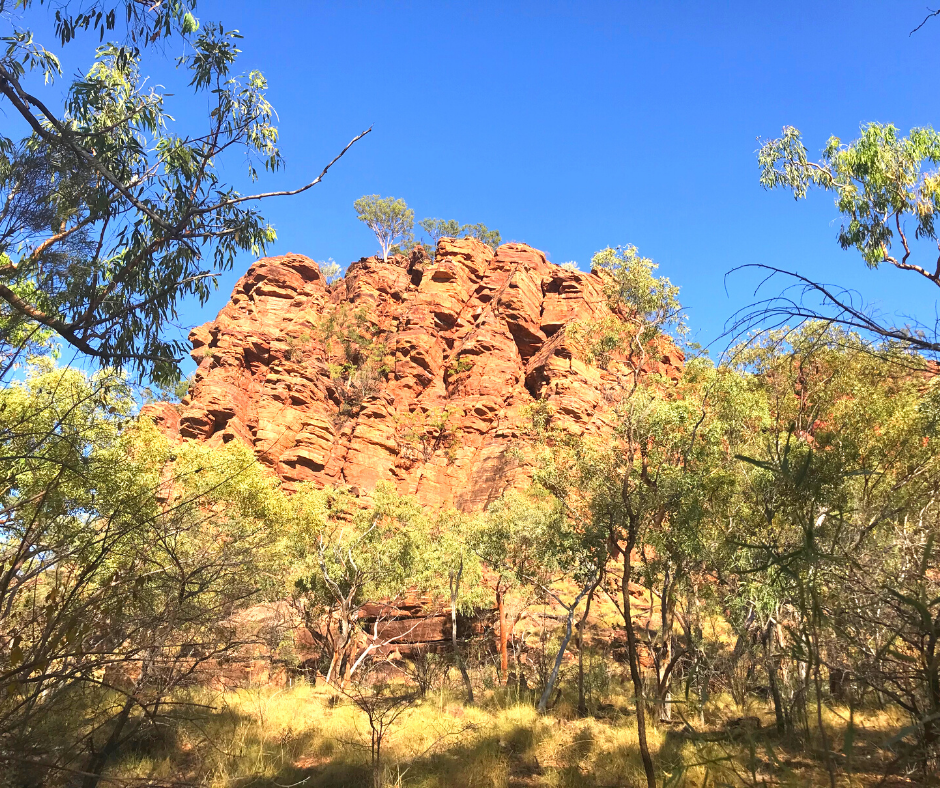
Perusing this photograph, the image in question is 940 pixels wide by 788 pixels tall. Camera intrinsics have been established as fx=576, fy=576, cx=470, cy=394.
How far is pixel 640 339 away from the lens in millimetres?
12523

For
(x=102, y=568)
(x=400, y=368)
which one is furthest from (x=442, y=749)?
(x=400, y=368)

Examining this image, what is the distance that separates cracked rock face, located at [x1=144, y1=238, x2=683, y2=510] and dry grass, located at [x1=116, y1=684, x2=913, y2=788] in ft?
60.4

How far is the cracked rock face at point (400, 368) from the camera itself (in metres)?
35.8

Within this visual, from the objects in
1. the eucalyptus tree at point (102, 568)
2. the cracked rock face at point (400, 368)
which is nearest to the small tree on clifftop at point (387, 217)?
the cracked rock face at point (400, 368)

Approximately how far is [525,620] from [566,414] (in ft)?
38.6

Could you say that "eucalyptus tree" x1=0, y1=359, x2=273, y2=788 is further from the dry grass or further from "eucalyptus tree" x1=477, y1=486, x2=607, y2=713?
"eucalyptus tree" x1=477, y1=486, x2=607, y2=713

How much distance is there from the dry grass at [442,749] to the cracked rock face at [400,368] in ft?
60.4

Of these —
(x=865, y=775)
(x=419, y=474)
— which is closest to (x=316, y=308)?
(x=419, y=474)

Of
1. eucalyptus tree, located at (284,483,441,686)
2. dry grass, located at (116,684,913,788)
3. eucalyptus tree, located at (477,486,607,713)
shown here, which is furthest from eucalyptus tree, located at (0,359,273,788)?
eucalyptus tree, located at (477,486,607,713)

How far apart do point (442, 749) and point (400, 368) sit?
32.8 meters

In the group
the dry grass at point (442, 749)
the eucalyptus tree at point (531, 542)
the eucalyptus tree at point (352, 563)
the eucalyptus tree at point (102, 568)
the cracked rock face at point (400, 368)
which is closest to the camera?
the eucalyptus tree at point (102, 568)

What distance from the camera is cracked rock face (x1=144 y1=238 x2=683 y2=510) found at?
1411 inches

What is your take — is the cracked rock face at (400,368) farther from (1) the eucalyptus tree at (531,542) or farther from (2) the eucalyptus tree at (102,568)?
(2) the eucalyptus tree at (102,568)

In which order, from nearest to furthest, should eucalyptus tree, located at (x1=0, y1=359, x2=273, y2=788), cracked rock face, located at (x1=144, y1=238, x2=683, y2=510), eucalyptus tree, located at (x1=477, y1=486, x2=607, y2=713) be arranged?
eucalyptus tree, located at (x1=0, y1=359, x2=273, y2=788)
eucalyptus tree, located at (x1=477, y1=486, x2=607, y2=713)
cracked rock face, located at (x1=144, y1=238, x2=683, y2=510)
